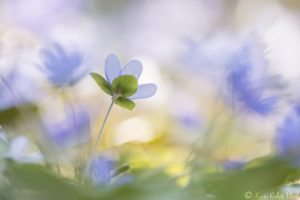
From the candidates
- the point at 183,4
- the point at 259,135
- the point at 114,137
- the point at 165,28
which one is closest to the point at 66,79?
the point at 259,135

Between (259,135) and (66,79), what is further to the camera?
(259,135)

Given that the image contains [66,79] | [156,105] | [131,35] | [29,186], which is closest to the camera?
[29,186]

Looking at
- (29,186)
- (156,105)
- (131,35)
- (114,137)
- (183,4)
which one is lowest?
(29,186)

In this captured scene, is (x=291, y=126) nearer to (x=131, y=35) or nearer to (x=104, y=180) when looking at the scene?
(x=104, y=180)

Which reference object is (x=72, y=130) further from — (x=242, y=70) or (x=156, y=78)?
(x=156, y=78)

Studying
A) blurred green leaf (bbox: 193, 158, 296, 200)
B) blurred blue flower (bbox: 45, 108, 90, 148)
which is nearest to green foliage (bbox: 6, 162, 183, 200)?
blurred green leaf (bbox: 193, 158, 296, 200)

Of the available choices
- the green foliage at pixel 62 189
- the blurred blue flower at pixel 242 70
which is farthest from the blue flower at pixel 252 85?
the green foliage at pixel 62 189

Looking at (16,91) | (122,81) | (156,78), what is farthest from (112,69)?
(156,78)
